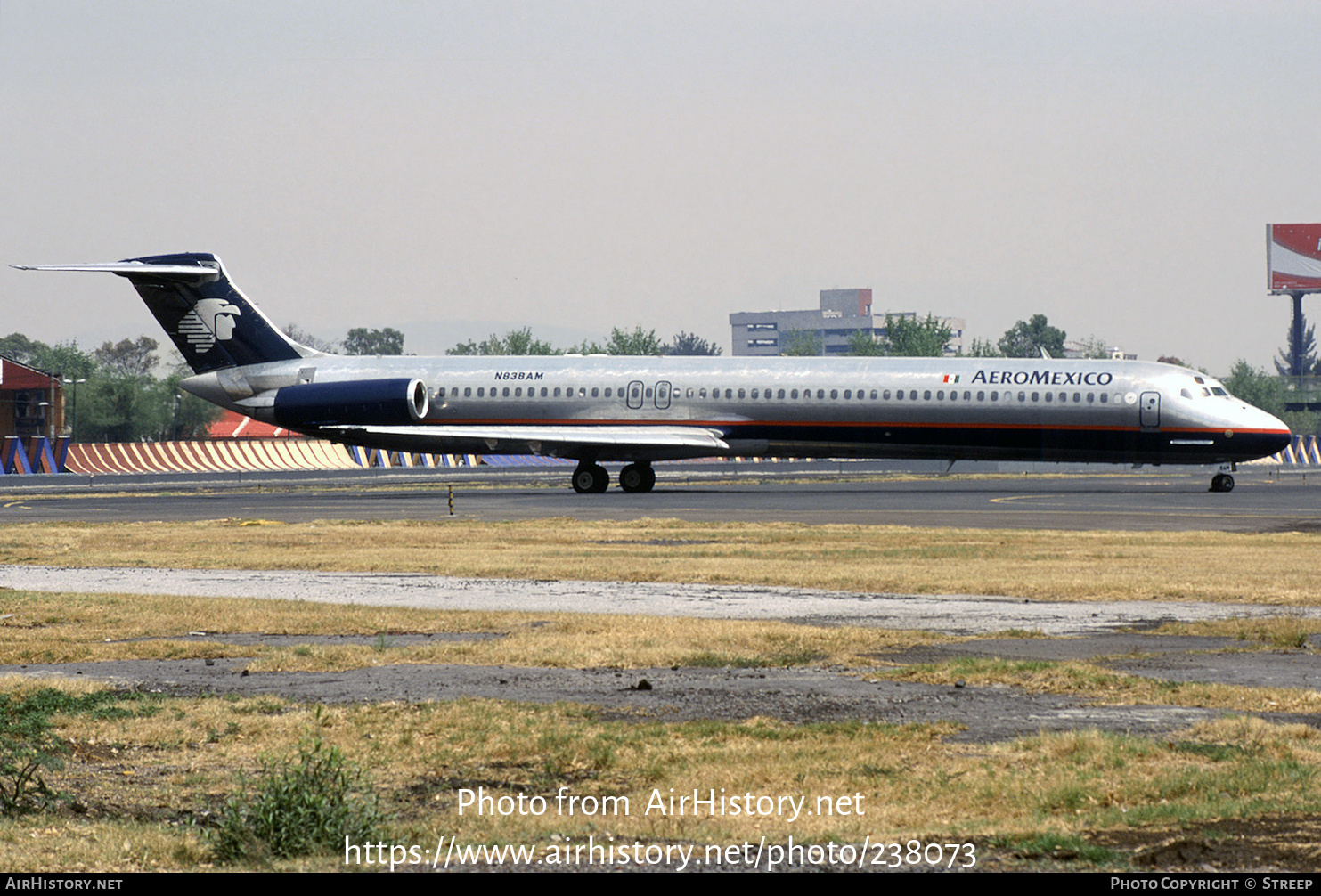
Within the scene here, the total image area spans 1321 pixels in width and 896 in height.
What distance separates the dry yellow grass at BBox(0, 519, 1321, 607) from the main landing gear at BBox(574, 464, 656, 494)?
13027mm

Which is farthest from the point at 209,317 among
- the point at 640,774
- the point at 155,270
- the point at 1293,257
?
the point at 1293,257

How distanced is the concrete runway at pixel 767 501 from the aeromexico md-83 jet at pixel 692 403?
4.72 ft

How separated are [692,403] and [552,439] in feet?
13.7

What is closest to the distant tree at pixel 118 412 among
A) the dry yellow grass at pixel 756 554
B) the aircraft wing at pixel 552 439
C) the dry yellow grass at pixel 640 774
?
the aircraft wing at pixel 552 439

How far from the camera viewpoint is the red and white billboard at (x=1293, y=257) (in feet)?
534

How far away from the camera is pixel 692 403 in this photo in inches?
1747

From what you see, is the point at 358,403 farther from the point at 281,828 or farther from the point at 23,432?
the point at 23,432

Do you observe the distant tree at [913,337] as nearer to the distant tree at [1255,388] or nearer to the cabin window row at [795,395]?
the distant tree at [1255,388]

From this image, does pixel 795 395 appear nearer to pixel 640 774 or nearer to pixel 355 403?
pixel 355 403

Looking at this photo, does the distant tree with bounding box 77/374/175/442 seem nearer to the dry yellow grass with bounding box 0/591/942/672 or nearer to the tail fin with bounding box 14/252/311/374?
the tail fin with bounding box 14/252/311/374

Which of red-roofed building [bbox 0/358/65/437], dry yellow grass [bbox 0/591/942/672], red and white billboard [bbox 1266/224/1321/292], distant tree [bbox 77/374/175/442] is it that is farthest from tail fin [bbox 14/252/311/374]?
red and white billboard [bbox 1266/224/1321/292]

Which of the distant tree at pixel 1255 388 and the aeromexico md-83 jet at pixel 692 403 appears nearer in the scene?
the aeromexico md-83 jet at pixel 692 403

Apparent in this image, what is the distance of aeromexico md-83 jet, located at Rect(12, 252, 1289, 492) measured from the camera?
42.2 meters
